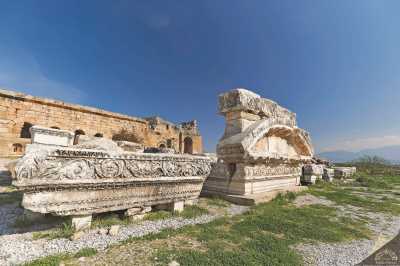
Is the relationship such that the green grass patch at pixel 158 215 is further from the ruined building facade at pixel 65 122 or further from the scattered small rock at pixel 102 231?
the ruined building facade at pixel 65 122

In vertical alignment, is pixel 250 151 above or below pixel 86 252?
Answer: above

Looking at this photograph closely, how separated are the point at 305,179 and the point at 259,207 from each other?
18.5 feet

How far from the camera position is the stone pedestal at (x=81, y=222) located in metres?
2.54

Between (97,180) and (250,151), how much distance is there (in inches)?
126

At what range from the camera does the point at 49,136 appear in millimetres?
5176

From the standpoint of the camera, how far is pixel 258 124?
5066mm

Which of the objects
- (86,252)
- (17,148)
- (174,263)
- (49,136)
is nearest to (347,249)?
(174,263)

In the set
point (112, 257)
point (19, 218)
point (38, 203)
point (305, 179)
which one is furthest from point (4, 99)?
point (305, 179)

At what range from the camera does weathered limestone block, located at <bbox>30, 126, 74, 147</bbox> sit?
4.93 metres

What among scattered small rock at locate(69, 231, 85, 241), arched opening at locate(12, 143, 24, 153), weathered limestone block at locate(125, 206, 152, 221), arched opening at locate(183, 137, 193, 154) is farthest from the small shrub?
arched opening at locate(183, 137, 193, 154)

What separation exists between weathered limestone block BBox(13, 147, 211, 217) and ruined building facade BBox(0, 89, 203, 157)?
10.2 metres

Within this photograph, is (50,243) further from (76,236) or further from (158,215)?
(158,215)

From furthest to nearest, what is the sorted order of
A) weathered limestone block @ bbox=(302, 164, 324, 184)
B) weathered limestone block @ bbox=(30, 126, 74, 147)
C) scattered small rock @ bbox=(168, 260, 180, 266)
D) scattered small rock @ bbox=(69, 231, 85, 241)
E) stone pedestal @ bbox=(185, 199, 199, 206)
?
1. weathered limestone block @ bbox=(302, 164, 324, 184)
2. weathered limestone block @ bbox=(30, 126, 74, 147)
3. stone pedestal @ bbox=(185, 199, 199, 206)
4. scattered small rock @ bbox=(69, 231, 85, 241)
5. scattered small rock @ bbox=(168, 260, 180, 266)

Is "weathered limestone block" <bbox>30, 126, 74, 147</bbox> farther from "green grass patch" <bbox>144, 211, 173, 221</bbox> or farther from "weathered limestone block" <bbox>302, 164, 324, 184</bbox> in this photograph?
"weathered limestone block" <bbox>302, 164, 324, 184</bbox>
